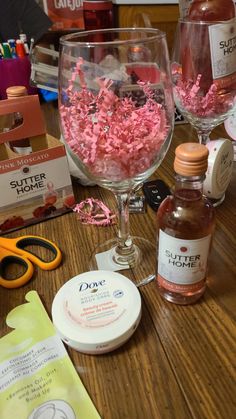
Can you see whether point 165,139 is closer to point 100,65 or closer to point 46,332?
point 100,65

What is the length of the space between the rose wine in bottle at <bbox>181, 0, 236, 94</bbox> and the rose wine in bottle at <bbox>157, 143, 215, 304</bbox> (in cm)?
24

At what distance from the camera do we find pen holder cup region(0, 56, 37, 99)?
894mm

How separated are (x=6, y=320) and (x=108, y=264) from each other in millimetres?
144

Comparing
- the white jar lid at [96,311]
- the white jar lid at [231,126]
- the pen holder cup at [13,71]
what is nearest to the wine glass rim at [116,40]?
the white jar lid at [96,311]

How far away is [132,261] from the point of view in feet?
1.53

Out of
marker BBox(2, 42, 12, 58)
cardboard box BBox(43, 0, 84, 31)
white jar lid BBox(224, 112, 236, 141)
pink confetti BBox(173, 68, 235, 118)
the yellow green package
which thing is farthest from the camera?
cardboard box BBox(43, 0, 84, 31)

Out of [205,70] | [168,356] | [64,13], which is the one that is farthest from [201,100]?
[64,13]

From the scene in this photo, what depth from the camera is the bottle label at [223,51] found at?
503mm

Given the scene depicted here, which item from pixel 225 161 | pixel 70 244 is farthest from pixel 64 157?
pixel 225 161

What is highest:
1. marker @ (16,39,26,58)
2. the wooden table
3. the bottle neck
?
marker @ (16,39,26,58)

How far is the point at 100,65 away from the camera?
37cm

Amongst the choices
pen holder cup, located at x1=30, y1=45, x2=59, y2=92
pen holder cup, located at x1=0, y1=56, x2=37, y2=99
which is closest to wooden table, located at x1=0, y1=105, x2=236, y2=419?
pen holder cup, located at x1=30, y1=45, x2=59, y2=92

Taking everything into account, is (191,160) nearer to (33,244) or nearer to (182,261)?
(182,261)

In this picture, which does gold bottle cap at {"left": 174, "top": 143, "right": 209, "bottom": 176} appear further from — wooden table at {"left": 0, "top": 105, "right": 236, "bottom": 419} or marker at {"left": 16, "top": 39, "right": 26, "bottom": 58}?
marker at {"left": 16, "top": 39, "right": 26, "bottom": 58}
